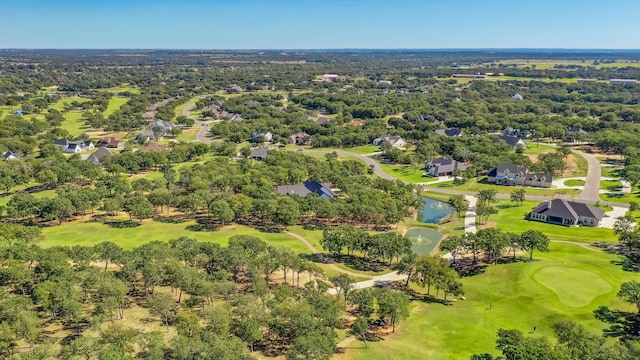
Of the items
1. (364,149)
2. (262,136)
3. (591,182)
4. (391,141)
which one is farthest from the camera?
(262,136)

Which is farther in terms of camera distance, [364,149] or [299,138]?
[299,138]

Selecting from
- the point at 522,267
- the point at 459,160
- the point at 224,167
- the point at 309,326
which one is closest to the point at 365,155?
the point at 459,160

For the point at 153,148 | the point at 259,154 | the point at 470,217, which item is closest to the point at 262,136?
the point at 259,154

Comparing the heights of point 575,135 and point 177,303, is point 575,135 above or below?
above

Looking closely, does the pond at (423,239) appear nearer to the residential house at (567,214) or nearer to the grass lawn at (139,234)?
the grass lawn at (139,234)

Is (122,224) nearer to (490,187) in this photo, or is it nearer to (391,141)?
(490,187)

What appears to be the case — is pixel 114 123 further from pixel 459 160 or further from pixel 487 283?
pixel 487 283

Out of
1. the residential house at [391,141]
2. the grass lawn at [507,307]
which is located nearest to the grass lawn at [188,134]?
the residential house at [391,141]

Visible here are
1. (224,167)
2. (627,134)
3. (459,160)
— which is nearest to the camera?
(224,167)
